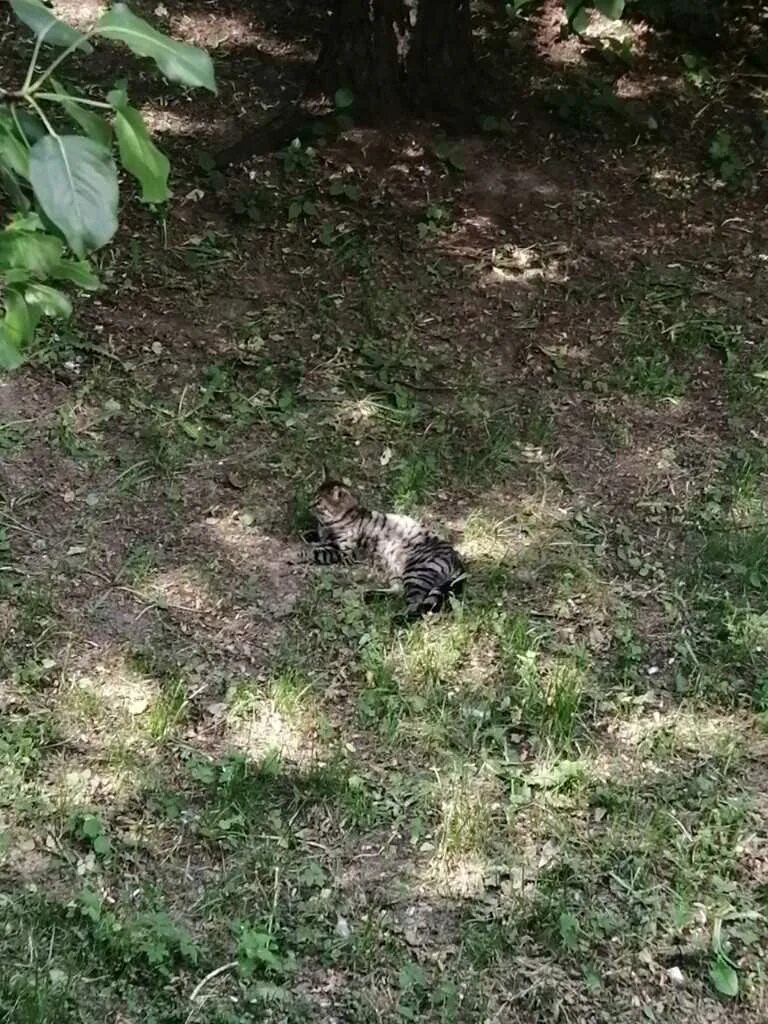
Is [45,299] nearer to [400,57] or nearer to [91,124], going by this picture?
[91,124]

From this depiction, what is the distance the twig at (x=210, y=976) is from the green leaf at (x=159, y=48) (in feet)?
7.27

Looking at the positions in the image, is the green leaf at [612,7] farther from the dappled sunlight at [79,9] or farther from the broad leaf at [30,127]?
the dappled sunlight at [79,9]

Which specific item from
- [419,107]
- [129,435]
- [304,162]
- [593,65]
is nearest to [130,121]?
[129,435]

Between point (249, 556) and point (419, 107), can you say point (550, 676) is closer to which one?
point (249, 556)

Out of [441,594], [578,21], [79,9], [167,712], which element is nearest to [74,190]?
[578,21]

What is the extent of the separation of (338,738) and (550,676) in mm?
740

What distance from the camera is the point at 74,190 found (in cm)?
136

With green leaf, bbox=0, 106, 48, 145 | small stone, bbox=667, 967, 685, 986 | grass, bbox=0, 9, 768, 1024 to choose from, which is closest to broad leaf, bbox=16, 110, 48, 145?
green leaf, bbox=0, 106, 48, 145

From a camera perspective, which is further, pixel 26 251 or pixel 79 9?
pixel 79 9

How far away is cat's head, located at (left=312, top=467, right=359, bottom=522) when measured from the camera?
165 inches

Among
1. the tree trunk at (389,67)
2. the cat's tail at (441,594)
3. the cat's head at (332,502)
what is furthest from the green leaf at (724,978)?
the tree trunk at (389,67)

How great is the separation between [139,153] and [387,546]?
2879mm

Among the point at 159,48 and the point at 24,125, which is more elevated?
the point at 159,48

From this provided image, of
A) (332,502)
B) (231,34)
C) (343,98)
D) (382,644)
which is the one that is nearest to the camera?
(382,644)
